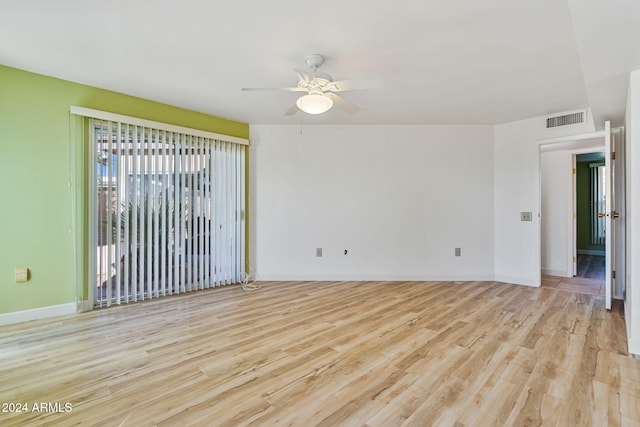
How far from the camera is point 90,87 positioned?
3.21 meters

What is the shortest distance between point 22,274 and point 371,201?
13.9 ft

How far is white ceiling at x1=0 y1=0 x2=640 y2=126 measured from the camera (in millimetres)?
1912

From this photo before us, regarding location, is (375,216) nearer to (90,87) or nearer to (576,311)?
(576,311)

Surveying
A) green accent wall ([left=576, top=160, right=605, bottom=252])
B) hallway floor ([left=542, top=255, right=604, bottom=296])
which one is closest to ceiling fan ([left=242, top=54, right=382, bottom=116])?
hallway floor ([left=542, top=255, right=604, bottom=296])

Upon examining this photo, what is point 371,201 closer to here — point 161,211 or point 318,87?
point 318,87

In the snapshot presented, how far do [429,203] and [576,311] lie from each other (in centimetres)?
218

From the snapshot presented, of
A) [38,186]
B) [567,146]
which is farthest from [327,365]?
[567,146]

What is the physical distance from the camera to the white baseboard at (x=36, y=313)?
279 centimetres

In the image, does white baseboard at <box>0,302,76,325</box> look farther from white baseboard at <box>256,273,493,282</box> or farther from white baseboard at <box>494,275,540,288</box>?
white baseboard at <box>494,275,540,288</box>

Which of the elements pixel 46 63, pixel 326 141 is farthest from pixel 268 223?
pixel 46 63

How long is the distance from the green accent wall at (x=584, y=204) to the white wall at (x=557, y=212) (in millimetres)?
3224

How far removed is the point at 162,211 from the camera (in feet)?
12.1

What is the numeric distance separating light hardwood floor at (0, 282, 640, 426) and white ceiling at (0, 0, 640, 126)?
2140 millimetres

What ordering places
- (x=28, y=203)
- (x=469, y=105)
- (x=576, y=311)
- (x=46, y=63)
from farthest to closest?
(x=469, y=105) < (x=576, y=311) < (x=28, y=203) < (x=46, y=63)
